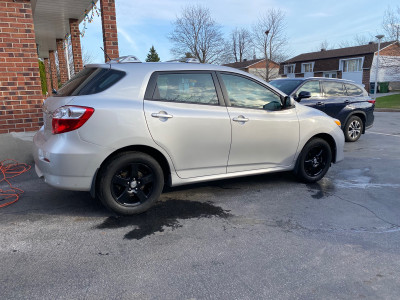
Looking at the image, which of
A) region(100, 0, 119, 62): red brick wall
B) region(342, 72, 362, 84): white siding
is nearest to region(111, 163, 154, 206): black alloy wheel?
region(100, 0, 119, 62): red brick wall

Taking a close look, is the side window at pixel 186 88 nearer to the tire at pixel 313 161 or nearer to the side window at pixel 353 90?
the tire at pixel 313 161

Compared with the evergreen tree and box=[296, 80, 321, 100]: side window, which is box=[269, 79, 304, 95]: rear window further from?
the evergreen tree

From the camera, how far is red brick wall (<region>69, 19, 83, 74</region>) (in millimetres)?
9734

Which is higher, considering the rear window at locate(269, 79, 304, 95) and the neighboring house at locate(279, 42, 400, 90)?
the neighboring house at locate(279, 42, 400, 90)

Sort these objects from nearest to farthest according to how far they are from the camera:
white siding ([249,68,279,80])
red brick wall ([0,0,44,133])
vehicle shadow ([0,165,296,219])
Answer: vehicle shadow ([0,165,296,219]) < red brick wall ([0,0,44,133]) < white siding ([249,68,279,80])

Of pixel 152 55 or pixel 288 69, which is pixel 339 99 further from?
pixel 152 55

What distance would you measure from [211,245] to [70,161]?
5.44ft

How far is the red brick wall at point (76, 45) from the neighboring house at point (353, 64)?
37215 mm

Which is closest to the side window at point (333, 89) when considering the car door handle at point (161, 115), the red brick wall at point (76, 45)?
the car door handle at point (161, 115)

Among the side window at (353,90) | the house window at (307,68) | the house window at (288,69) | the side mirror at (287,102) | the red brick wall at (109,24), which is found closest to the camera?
the side mirror at (287,102)

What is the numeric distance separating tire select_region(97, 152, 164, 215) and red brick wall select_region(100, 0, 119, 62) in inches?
158


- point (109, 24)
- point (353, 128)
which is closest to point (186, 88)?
point (109, 24)

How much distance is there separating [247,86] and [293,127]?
908mm

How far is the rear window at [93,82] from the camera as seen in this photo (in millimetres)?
3422
